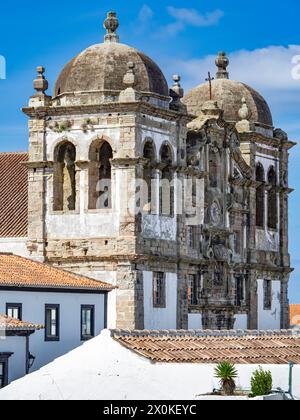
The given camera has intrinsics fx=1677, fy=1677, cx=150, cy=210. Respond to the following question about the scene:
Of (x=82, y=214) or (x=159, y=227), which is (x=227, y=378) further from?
(x=159, y=227)

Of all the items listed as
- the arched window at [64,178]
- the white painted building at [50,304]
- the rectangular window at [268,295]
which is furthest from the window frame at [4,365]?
the rectangular window at [268,295]

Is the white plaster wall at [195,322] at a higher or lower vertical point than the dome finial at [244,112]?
lower

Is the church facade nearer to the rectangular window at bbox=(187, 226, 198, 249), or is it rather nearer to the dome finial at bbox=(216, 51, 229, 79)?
the rectangular window at bbox=(187, 226, 198, 249)

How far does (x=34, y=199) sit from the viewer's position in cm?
6525

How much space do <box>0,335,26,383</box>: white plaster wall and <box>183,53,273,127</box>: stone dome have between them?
22689 mm

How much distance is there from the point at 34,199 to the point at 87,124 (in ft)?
12.4

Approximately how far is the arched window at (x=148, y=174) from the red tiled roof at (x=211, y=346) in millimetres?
8613

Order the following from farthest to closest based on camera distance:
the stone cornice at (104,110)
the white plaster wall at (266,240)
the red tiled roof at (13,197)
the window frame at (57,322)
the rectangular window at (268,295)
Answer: the rectangular window at (268,295) → the white plaster wall at (266,240) → the red tiled roof at (13,197) → the stone cornice at (104,110) → the window frame at (57,322)

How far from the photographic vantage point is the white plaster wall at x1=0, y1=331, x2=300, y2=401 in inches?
1812

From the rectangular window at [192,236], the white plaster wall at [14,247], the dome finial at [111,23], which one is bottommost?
the white plaster wall at [14,247]

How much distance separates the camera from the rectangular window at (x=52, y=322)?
187 ft

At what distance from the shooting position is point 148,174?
64438 millimetres

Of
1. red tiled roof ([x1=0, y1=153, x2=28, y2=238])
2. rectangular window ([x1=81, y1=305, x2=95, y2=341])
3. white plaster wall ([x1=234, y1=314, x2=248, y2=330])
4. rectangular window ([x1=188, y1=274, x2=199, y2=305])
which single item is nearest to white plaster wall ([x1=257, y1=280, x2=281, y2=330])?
white plaster wall ([x1=234, y1=314, x2=248, y2=330])

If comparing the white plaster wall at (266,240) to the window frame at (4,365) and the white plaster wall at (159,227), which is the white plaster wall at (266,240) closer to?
the white plaster wall at (159,227)
